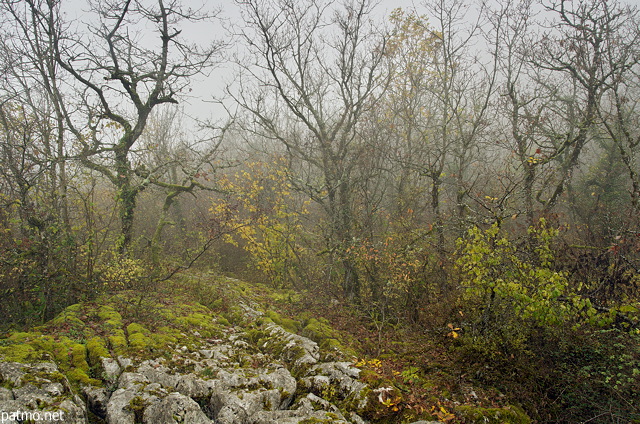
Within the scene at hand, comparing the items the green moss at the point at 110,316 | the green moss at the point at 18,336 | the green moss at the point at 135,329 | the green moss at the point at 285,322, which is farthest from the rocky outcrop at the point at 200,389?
the green moss at the point at 285,322

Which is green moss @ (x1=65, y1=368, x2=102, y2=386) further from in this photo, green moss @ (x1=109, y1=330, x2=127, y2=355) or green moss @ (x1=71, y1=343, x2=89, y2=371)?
green moss @ (x1=109, y1=330, x2=127, y2=355)

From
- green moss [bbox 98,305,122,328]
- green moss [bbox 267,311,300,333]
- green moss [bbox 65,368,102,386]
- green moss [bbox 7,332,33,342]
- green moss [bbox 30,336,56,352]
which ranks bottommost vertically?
green moss [bbox 267,311,300,333]

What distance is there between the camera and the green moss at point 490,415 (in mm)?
4594

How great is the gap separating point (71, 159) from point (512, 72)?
13263mm

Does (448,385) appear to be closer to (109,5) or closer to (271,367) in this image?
(271,367)

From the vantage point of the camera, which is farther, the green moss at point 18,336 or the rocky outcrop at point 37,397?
the green moss at point 18,336

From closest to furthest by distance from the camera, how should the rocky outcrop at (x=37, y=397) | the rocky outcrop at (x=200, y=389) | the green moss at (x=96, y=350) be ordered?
the rocky outcrop at (x=37, y=397) < the rocky outcrop at (x=200, y=389) < the green moss at (x=96, y=350)

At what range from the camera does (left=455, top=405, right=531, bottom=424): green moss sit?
15.1ft

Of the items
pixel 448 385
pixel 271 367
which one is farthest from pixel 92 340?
pixel 448 385

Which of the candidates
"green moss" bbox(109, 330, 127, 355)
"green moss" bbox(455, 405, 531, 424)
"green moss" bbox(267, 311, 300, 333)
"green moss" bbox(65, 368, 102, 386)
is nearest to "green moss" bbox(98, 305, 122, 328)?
"green moss" bbox(109, 330, 127, 355)

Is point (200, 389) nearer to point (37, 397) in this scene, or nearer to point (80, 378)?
point (80, 378)

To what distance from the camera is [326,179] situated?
10.7 m

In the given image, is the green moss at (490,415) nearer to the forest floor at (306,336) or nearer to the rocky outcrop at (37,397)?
the forest floor at (306,336)

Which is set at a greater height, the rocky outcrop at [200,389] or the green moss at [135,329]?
the green moss at [135,329]
